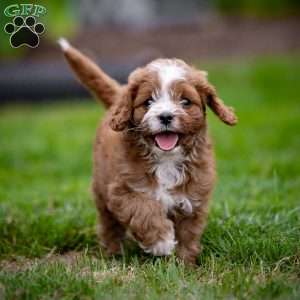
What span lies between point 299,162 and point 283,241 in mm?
3495

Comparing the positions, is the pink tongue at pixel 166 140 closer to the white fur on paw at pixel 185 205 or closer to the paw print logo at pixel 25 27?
the white fur on paw at pixel 185 205

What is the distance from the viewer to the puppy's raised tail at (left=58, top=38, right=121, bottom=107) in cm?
644

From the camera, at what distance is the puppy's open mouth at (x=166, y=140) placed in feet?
17.2

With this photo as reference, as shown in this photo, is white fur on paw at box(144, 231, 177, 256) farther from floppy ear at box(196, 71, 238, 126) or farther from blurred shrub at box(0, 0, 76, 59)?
blurred shrub at box(0, 0, 76, 59)

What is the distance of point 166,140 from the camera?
5.27 metres

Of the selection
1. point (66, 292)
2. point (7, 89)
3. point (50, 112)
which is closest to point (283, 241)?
point (66, 292)

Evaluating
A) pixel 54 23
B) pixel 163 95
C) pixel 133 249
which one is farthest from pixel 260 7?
pixel 163 95

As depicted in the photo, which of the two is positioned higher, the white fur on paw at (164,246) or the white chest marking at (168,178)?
the white chest marking at (168,178)

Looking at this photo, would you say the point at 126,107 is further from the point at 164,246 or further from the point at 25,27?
the point at 164,246

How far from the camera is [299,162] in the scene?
8680 millimetres

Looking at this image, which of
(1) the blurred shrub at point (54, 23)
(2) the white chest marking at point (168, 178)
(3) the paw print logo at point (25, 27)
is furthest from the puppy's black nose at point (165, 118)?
(1) the blurred shrub at point (54, 23)

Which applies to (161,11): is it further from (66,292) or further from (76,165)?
(66,292)

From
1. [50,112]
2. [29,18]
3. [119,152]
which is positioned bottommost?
[50,112]

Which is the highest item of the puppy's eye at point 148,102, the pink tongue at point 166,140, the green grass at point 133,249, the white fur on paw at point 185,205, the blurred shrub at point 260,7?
the blurred shrub at point 260,7
